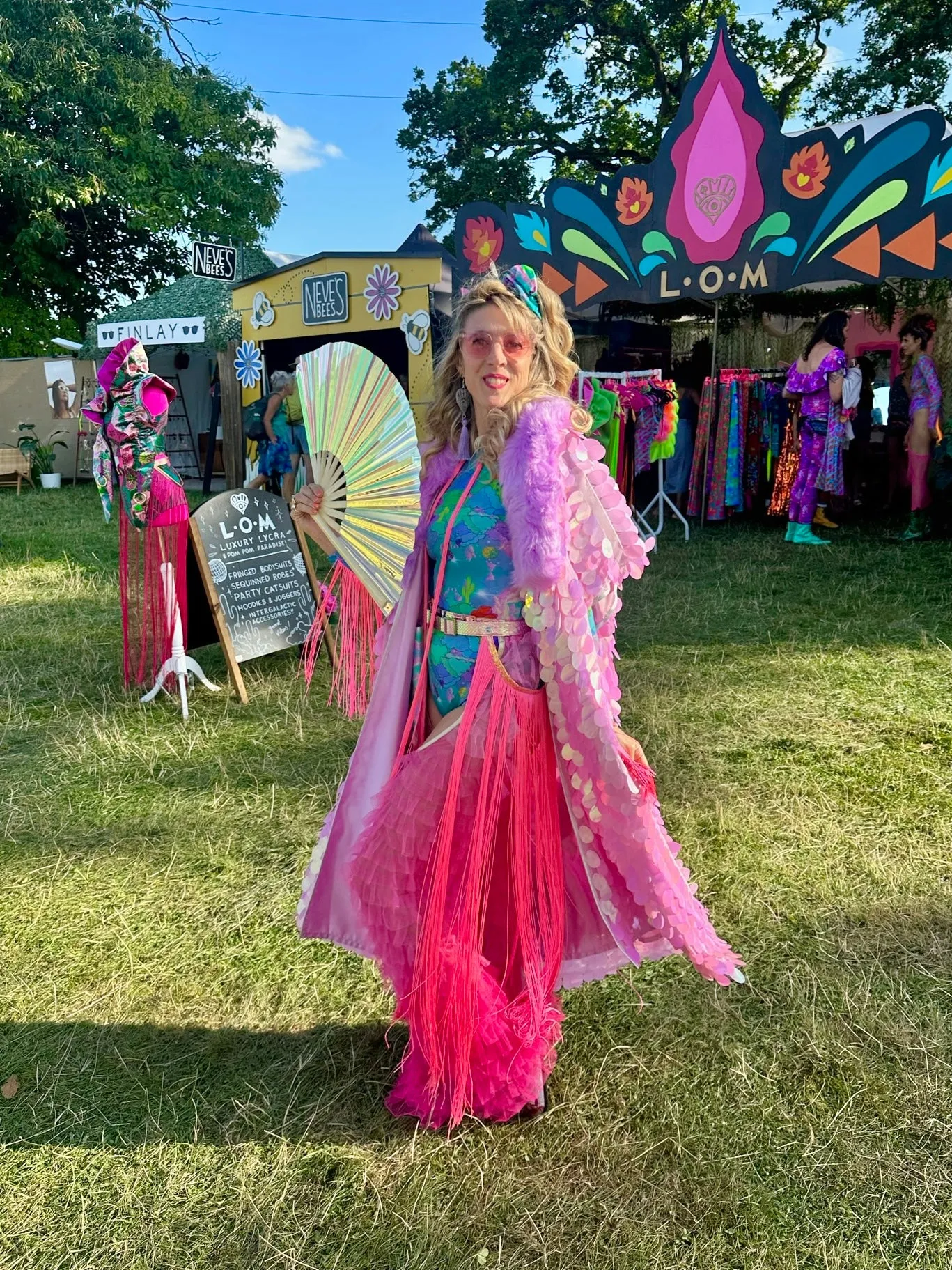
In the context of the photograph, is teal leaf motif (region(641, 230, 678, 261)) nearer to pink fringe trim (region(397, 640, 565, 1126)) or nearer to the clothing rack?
the clothing rack

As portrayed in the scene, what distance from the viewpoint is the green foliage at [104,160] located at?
16.1 metres

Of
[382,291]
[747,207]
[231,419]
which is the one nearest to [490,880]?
[747,207]

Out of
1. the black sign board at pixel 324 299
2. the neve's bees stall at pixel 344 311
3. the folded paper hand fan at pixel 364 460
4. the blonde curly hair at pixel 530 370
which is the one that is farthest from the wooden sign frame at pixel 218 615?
the black sign board at pixel 324 299

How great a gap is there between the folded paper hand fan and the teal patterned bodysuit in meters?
0.31

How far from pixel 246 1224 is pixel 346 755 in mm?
2351

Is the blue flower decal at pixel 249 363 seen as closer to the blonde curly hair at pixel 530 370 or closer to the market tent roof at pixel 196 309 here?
the market tent roof at pixel 196 309

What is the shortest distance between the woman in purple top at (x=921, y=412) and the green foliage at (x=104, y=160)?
14.8 m

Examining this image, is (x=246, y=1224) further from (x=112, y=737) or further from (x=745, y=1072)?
(x=112, y=737)

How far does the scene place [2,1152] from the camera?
202 centimetres

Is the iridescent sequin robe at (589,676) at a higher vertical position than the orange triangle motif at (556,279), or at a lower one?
lower

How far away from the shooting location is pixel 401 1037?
2.32 metres

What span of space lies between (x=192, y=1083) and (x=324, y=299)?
10.4 meters

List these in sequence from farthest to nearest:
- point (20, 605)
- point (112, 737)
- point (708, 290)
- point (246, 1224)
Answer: point (708, 290) → point (20, 605) → point (112, 737) → point (246, 1224)

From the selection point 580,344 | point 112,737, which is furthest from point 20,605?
point 580,344
